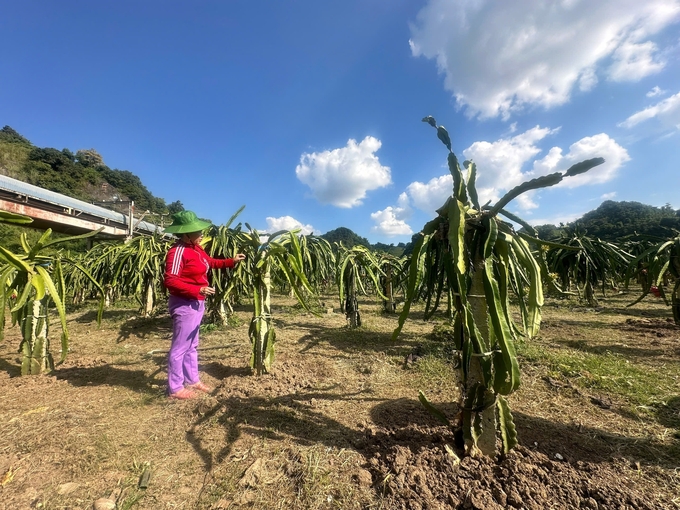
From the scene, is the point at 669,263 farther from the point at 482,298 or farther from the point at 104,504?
the point at 104,504

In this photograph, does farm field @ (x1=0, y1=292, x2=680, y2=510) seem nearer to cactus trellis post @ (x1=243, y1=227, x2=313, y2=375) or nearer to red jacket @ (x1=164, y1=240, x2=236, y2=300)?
cactus trellis post @ (x1=243, y1=227, x2=313, y2=375)

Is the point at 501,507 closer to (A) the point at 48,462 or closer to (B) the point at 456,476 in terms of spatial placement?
(B) the point at 456,476

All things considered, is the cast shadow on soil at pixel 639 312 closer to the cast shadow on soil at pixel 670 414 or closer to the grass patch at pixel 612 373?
the grass patch at pixel 612 373

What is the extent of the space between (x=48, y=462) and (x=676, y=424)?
13.1 ft

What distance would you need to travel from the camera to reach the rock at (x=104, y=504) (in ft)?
4.94

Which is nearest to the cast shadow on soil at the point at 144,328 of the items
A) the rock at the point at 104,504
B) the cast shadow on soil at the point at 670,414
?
the rock at the point at 104,504

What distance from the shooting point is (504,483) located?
1.47 m

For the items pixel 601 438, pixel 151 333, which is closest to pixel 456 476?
pixel 601 438

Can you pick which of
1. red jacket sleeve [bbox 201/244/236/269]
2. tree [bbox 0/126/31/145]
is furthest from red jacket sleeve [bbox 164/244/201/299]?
tree [bbox 0/126/31/145]

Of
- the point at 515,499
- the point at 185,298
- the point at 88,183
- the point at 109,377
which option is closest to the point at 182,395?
the point at 185,298

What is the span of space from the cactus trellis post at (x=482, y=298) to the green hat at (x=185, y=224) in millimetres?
2094

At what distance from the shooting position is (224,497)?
1.56 meters

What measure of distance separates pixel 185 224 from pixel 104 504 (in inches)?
81.3

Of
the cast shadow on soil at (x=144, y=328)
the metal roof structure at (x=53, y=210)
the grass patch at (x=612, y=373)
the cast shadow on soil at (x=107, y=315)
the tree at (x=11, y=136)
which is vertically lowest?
the grass patch at (x=612, y=373)
